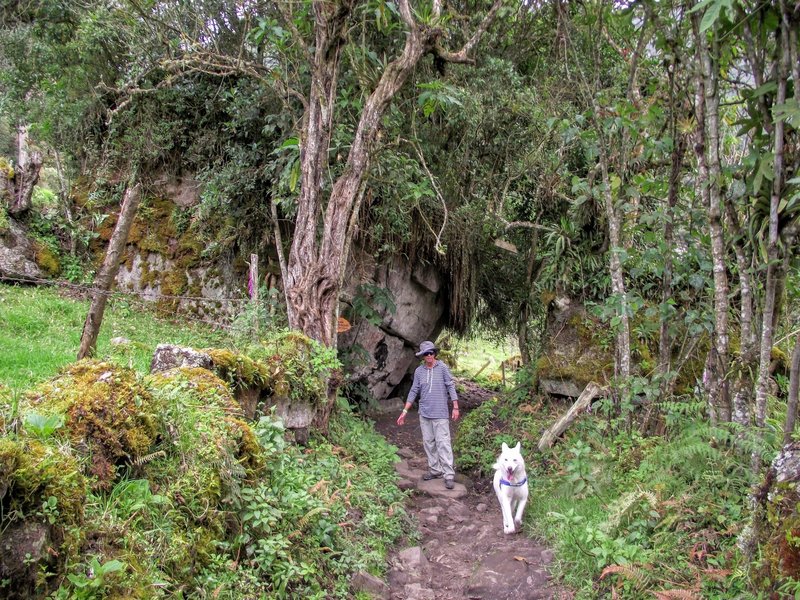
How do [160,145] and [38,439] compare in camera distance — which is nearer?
[38,439]

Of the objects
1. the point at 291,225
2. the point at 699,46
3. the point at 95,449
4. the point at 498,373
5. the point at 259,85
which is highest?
the point at 259,85

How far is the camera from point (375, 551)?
17.1 ft

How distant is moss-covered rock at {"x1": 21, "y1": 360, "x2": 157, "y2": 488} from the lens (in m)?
2.99

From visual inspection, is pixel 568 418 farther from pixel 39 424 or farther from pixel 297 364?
pixel 39 424

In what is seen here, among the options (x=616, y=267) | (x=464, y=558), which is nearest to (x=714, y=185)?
(x=616, y=267)

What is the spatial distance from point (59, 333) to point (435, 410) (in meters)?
5.94

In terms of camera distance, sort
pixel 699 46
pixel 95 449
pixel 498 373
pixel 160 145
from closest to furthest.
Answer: pixel 95 449 < pixel 699 46 < pixel 160 145 < pixel 498 373

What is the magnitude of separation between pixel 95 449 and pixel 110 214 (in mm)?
12147

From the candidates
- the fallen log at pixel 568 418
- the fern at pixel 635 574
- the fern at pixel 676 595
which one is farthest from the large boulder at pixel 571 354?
the fern at pixel 676 595

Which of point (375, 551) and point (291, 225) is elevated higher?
point (291, 225)

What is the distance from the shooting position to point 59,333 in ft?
28.0

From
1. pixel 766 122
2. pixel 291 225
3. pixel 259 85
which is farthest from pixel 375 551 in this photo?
pixel 259 85

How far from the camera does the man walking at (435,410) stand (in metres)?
8.41

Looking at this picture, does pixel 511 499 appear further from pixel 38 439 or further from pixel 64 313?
pixel 64 313
